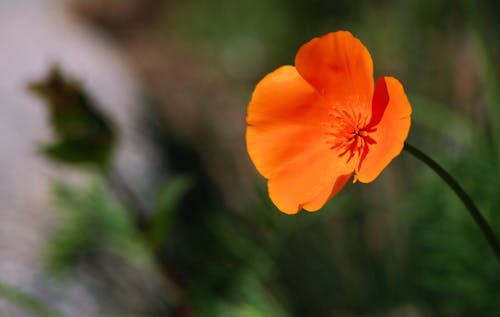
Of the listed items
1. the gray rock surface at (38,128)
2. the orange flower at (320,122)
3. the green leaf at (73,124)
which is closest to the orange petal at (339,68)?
the orange flower at (320,122)

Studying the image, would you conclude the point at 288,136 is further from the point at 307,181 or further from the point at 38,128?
the point at 38,128

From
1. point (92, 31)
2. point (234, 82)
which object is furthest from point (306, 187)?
point (234, 82)

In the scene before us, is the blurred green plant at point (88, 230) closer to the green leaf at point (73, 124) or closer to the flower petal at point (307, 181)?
the green leaf at point (73, 124)

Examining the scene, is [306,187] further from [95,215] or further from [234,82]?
[234,82]

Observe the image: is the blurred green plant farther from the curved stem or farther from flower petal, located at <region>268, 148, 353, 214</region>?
the curved stem

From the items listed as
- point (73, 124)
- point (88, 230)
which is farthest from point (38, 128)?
point (73, 124)

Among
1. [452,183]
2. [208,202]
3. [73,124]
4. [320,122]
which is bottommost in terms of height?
[452,183]
